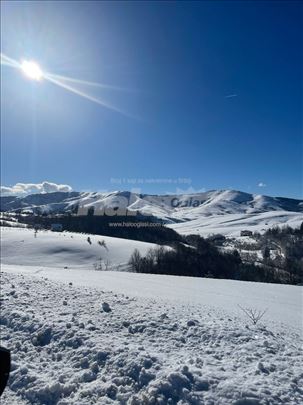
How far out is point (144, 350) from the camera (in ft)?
25.0

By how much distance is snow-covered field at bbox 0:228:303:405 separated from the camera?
6012mm

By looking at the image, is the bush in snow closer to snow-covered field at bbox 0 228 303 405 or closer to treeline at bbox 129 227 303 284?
snow-covered field at bbox 0 228 303 405

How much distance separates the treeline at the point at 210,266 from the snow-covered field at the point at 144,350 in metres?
52.2

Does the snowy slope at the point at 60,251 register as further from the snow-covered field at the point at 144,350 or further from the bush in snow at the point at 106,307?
the bush in snow at the point at 106,307

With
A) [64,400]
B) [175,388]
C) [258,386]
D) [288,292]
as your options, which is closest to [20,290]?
[64,400]

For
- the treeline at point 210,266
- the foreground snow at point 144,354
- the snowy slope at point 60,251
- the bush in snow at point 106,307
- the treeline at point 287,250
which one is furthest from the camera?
the treeline at point 210,266

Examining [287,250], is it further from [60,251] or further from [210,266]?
[60,251]

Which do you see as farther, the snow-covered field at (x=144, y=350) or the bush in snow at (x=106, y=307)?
the bush in snow at (x=106, y=307)

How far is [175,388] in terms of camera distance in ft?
19.9

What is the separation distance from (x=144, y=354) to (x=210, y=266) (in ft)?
254

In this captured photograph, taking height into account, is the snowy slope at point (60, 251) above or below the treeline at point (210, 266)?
above

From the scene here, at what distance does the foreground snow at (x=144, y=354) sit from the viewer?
→ 600cm

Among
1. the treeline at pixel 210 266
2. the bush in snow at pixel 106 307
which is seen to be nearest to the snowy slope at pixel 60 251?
the treeline at pixel 210 266

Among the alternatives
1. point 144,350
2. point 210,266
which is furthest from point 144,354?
point 210,266
